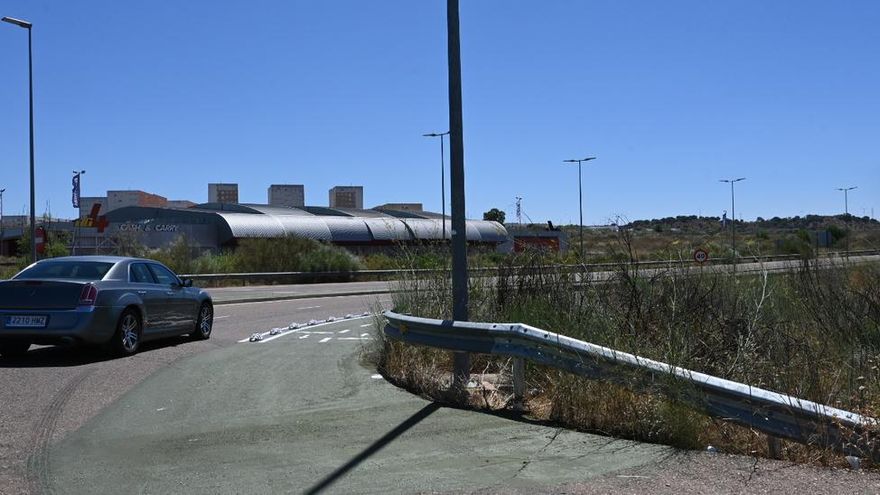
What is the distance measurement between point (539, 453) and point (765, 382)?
7.95 feet

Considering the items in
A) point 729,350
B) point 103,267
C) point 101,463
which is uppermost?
point 103,267

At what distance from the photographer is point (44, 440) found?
24.1ft

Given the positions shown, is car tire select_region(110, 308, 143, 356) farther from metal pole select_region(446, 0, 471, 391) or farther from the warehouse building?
the warehouse building

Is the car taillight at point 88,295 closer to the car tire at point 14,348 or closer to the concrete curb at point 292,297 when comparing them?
the car tire at point 14,348

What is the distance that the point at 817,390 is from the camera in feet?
23.4

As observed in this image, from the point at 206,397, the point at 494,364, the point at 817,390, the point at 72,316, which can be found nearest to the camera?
the point at 817,390

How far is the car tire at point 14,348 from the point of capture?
39.9 ft

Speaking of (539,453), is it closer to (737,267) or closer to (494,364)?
(494,364)

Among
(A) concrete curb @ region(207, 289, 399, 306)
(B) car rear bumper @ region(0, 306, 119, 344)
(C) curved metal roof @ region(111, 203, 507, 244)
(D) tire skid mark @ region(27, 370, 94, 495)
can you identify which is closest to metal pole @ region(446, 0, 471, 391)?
(D) tire skid mark @ region(27, 370, 94, 495)

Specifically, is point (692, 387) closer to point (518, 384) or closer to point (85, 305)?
point (518, 384)

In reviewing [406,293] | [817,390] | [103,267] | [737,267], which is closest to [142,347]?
[103,267]

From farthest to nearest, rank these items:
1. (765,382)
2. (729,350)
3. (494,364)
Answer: (494,364), (729,350), (765,382)

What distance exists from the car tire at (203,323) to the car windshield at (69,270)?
8.38ft

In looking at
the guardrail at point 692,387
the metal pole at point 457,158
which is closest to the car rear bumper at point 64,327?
the metal pole at point 457,158
